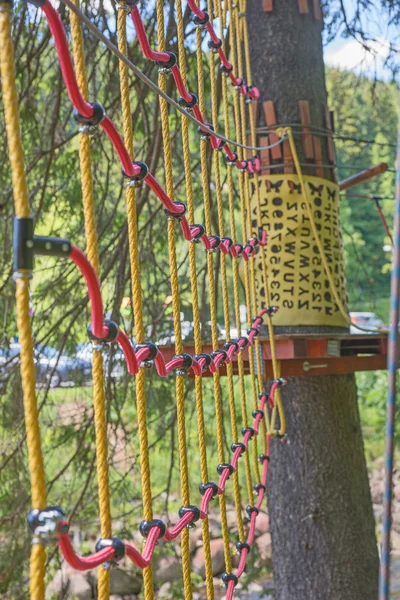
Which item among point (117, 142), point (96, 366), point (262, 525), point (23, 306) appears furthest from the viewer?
point (262, 525)

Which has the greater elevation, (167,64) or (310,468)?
(167,64)

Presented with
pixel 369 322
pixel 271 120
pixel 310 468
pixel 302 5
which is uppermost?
pixel 302 5

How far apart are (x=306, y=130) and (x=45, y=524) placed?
185cm

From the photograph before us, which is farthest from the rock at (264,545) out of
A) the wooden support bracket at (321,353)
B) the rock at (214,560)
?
the wooden support bracket at (321,353)

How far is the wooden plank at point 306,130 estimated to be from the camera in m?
A: 2.32

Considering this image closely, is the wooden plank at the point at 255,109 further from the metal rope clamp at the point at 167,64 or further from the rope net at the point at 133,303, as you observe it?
the metal rope clamp at the point at 167,64

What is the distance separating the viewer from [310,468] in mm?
2324

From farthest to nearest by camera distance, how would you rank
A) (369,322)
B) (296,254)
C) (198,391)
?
(369,322)
(296,254)
(198,391)

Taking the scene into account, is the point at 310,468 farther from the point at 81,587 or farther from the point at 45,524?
the point at 81,587

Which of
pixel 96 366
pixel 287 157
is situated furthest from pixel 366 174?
pixel 96 366

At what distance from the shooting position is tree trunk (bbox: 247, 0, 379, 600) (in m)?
2.31

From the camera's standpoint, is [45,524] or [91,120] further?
[91,120]

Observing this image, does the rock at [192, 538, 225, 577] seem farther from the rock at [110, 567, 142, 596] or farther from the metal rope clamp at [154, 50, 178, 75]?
the metal rope clamp at [154, 50, 178, 75]

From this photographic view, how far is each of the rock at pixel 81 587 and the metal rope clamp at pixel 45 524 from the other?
14.8 ft
